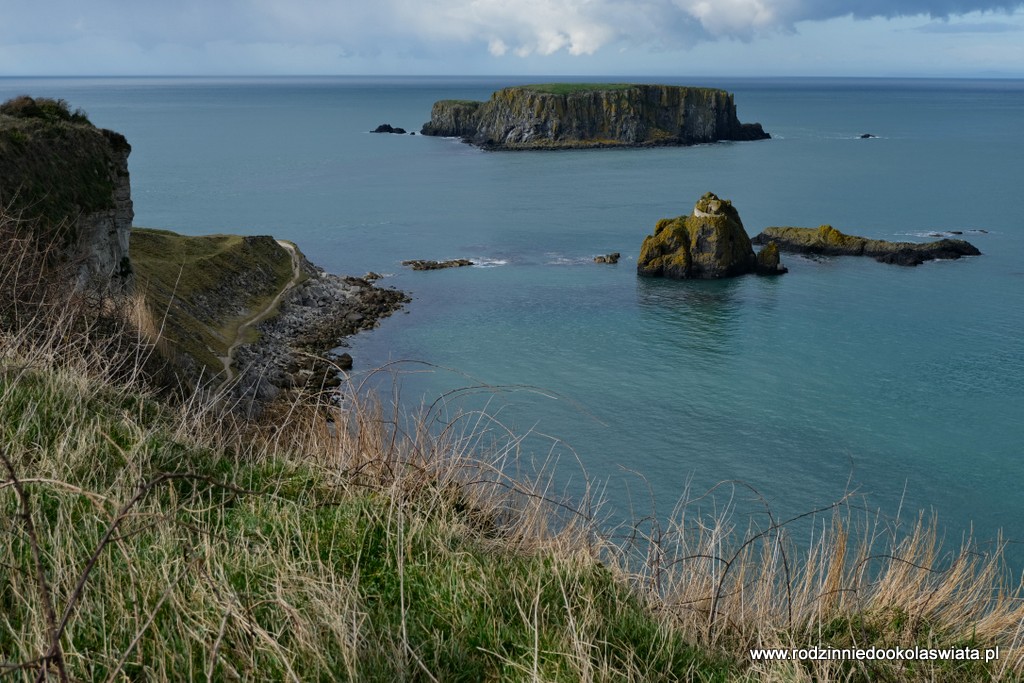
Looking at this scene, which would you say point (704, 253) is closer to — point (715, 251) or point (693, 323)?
point (715, 251)

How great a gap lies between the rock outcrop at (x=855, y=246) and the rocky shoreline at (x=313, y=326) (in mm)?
29676

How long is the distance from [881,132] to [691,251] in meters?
123

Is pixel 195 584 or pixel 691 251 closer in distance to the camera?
pixel 195 584

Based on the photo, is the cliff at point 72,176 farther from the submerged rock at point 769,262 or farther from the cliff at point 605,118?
the cliff at point 605,118

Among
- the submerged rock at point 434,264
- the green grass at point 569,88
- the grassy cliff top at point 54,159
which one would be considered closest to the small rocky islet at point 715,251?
the submerged rock at point 434,264

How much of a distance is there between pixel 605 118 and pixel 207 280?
108 meters

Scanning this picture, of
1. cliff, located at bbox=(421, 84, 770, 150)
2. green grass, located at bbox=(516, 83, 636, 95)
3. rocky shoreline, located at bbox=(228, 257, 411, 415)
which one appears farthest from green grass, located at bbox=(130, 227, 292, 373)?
green grass, located at bbox=(516, 83, 636, 95)

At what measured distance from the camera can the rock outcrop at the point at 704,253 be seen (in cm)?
5812

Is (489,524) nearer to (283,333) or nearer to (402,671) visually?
(402,671)

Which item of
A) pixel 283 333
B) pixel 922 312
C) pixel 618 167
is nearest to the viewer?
pixel 283 333

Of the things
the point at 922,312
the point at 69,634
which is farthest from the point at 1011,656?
the point at 922,312

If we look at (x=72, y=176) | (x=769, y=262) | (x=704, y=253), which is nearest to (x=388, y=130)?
(x=704, y=253)

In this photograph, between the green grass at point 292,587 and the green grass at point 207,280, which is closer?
the green grass at point 292,587

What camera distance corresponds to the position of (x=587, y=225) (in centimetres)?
7588
